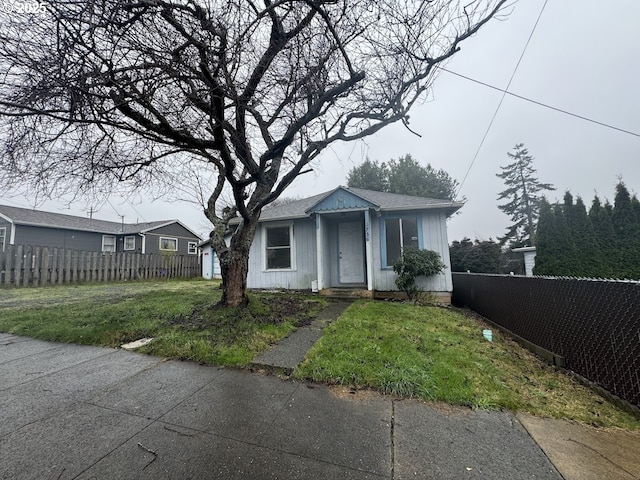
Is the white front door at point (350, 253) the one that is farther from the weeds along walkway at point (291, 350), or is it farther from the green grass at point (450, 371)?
the green grass at point (450, 371)

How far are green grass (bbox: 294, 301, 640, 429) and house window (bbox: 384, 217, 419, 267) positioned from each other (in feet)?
12.4

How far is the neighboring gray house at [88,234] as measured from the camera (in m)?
14.9

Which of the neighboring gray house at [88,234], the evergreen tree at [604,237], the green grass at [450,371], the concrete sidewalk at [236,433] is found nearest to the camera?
the concrete sidewalk at [236,433]

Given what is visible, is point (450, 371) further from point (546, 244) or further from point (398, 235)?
point (546, 244)

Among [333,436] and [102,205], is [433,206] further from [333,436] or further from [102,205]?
[102,205]

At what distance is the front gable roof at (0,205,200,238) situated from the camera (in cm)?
1504

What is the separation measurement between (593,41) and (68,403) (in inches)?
493

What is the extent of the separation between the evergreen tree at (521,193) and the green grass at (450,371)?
35.4 m

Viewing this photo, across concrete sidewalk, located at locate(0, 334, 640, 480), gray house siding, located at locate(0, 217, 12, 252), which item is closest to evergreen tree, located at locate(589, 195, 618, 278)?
concrete sidewalk, located at locate(0, 334, 640, 480)

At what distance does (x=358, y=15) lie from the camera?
377 centimetres

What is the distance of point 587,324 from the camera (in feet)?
10.2

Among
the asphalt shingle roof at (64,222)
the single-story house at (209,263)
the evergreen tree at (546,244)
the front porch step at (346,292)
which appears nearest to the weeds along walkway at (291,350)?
the front porch step at (346,292)

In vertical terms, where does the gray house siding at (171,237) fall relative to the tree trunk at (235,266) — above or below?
above

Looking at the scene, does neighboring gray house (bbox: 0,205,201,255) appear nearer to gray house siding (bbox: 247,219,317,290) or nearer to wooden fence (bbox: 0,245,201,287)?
wooden fence (bbox: 0,245,201,287)
